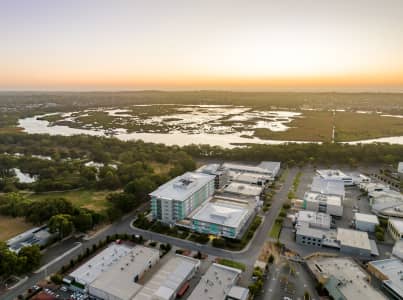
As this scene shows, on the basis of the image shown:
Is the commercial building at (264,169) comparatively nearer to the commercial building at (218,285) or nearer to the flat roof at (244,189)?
the flat roof at (244,189)

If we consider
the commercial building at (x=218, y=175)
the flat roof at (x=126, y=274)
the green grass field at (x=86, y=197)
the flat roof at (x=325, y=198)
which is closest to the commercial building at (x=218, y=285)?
the flat roof at (x=126, y=274)

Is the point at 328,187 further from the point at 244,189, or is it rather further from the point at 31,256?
the point at 31,256

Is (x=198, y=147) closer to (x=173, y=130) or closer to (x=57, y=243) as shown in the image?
(x=173, y=130)

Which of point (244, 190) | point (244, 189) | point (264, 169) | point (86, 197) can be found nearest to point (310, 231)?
point (244, 190)

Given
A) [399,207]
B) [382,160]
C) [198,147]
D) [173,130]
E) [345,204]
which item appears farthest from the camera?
[173,130]

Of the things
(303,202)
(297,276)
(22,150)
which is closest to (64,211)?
(297,276)

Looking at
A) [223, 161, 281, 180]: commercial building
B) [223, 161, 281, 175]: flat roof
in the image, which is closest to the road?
[223, 161, 281, 180]: commercial building

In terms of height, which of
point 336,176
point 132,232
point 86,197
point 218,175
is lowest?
point 132,232
